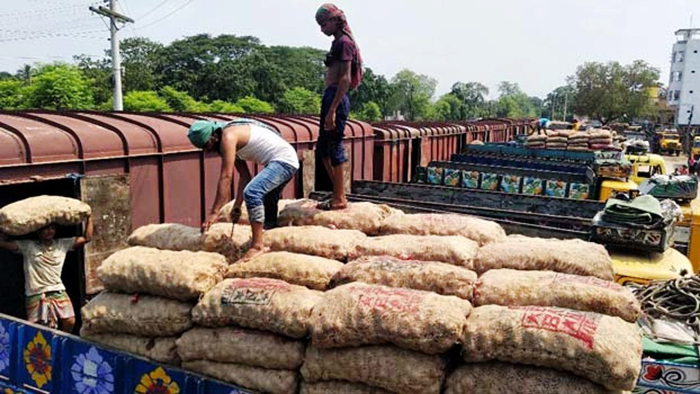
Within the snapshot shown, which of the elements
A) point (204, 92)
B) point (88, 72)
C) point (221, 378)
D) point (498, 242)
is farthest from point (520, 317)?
point (204, 92)

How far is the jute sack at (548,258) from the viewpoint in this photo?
3.51 metres

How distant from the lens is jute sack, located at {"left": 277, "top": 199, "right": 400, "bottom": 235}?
4.53m

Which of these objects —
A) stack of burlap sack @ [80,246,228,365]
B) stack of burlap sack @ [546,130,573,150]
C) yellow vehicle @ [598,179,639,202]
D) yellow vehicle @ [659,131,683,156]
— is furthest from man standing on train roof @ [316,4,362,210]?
yellow vehicle @ [659,131,683,156]

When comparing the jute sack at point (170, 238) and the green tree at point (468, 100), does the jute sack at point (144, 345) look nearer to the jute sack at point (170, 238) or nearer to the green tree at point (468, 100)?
the jute sack at point (170, 238)

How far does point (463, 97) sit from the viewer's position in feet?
308

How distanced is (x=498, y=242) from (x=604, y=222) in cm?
184

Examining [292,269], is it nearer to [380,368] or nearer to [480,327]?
[380,368]

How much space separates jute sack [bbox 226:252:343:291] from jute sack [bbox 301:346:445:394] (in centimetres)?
55

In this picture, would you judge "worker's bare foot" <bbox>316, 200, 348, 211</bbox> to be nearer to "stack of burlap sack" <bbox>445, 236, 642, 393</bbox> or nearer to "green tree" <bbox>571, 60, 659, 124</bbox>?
"stack of burlap sack" <bbox>445, 236, 642, 393</bbox>

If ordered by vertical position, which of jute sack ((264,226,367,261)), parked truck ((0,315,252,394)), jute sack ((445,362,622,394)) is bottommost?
parked truck ((0,315,252,394))

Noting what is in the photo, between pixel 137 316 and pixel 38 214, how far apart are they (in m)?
1.77

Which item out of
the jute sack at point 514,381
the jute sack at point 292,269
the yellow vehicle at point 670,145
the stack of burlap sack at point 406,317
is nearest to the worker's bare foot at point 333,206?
the stack of burlap sack at point 406,317

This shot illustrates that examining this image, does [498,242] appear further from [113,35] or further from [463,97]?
[463,97]

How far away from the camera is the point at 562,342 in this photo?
8.78ft
